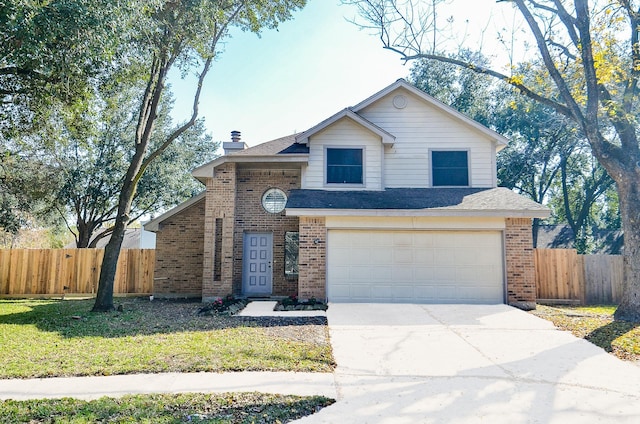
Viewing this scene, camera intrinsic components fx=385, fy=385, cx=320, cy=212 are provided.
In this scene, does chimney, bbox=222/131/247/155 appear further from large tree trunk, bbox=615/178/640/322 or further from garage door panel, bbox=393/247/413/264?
large tree trunk, bbox=615/178/640/322

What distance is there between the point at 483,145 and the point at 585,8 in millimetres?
4646

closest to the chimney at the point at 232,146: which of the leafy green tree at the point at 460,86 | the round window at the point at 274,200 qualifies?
the round window at the point at 274,200

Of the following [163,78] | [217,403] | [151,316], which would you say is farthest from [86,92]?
[217,403]

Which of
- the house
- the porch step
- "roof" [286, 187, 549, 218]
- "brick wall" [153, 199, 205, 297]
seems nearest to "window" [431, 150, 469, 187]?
the house

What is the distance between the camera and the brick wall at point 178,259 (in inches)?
518

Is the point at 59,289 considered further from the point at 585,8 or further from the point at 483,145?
the point at 585,8

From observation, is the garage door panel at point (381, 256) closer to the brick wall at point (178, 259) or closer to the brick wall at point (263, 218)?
the brick wall at point (263, 218)

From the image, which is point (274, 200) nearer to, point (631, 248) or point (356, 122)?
point (356, 122)

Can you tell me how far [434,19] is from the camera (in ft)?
38.5

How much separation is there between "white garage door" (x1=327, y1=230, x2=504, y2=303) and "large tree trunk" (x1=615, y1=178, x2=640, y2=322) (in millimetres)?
2853

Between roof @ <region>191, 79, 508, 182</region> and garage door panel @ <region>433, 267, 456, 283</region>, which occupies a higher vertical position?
roof @ <region>191, 79, 508, 182</region>

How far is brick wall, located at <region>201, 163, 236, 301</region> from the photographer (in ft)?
38.9

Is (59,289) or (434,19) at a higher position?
(434,19)

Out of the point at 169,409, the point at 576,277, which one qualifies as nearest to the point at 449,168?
the point at 576,277
